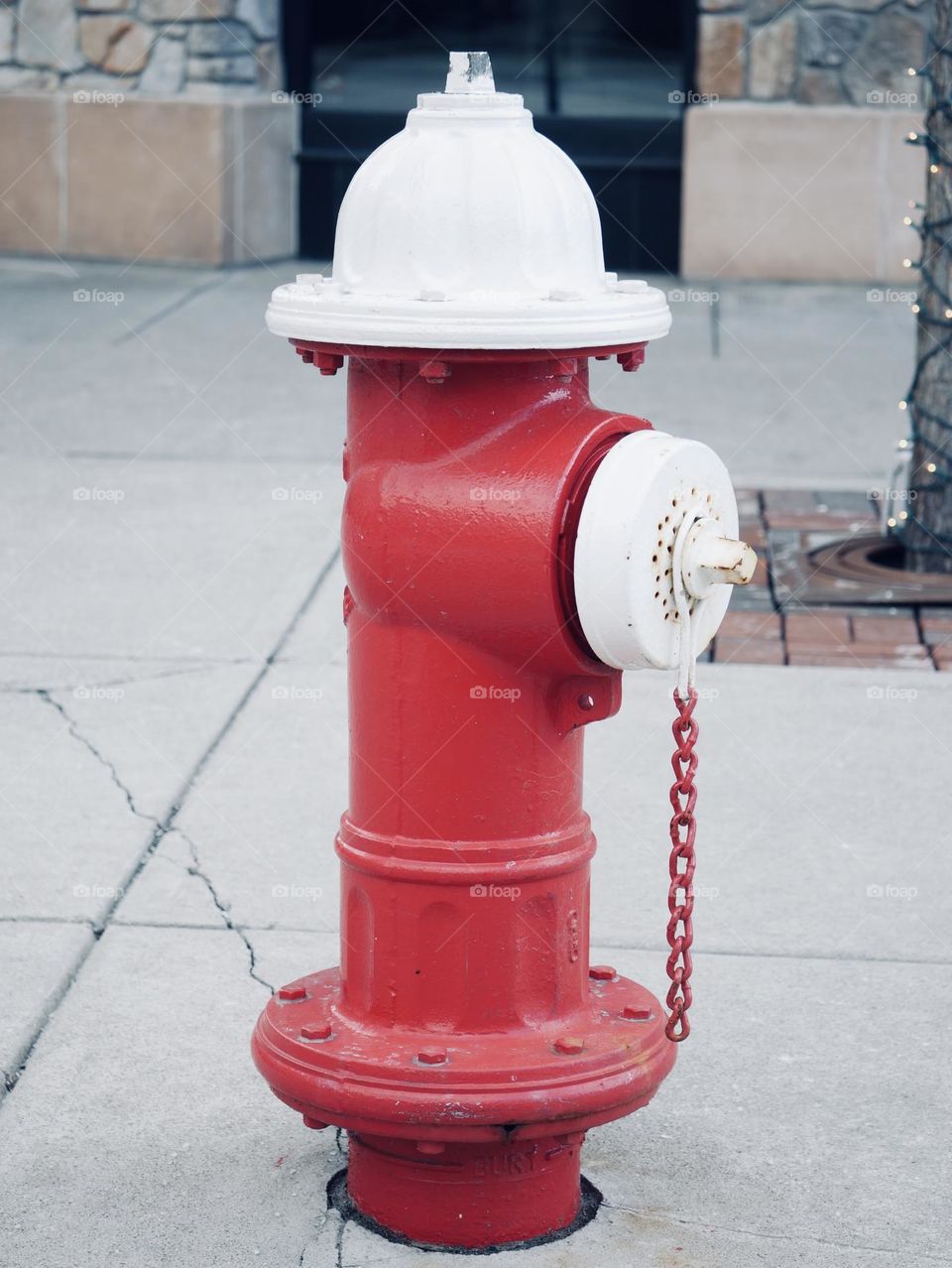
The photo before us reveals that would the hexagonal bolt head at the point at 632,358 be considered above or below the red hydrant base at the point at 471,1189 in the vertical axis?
above

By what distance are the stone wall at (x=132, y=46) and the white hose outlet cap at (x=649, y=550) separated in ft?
28.5

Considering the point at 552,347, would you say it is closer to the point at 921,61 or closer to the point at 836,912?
the point at 836,912

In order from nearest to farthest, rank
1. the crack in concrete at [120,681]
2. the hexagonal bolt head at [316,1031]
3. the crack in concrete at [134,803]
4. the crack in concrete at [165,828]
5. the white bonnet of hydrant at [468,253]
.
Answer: the white bonnet of hydrant at [468,253] < the hexagonal bolt head at [316,1031] < the crack in concrete at [134,803] < the crack in concrete at [165,828] < the crack in concrete at [120,681]

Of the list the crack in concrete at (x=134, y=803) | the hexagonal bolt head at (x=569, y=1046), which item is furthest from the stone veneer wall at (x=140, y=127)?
the hexagonal bolt head at (x=569, y=1046)

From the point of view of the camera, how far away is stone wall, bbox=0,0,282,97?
1042 cm

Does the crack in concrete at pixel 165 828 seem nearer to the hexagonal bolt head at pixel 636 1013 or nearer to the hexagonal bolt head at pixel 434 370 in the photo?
the hexagonal bolt head at pixel 636 1013

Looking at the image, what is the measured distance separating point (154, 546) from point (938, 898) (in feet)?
9.73

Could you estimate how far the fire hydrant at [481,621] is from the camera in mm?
2277

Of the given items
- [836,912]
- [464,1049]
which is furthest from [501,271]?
[836,912]

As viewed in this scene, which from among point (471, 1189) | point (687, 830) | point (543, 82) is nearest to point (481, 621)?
point (687, 830)

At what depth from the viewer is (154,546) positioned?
583 centimetres

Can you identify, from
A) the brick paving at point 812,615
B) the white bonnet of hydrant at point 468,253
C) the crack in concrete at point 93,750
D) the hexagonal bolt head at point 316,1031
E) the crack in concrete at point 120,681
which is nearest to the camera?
the white bonnet of hydrant at point 468,253

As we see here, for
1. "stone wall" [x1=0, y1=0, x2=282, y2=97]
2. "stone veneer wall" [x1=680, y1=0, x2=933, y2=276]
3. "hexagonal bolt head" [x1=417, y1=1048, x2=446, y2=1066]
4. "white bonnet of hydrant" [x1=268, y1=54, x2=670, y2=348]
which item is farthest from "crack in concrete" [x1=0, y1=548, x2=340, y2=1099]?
"stone wall" [x1=0, y1=0, x2=282, y2=97]

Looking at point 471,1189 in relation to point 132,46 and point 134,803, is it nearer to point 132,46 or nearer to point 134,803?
point 134,803
